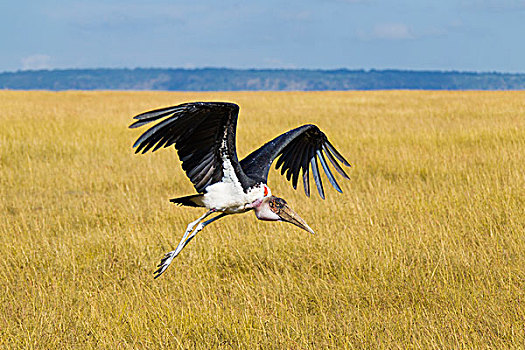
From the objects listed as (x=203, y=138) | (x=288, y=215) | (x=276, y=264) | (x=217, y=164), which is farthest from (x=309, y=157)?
(x=203, y=138)

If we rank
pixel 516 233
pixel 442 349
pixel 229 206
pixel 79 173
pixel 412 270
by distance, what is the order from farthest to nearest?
pixel 79 173, pixel 516 233, pixel 412 270, pixel 229 206, pixel 442 349

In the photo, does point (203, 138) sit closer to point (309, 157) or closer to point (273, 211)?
point (273, 211)

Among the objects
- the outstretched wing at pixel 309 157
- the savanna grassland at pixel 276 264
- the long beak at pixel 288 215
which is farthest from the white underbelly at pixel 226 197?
the outstretched wing at pixel 309 157

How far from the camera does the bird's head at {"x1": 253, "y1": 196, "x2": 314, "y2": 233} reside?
4.34m

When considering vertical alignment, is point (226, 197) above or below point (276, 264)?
above

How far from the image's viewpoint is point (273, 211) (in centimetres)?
438

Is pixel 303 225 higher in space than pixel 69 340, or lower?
higher

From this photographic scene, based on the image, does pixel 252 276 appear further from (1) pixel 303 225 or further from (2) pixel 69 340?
(2) pixel 69 340

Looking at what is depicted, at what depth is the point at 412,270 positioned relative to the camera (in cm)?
522

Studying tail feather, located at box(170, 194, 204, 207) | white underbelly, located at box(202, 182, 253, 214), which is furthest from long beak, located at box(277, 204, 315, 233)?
tail feather, located at box(170, 194, 204, 207)

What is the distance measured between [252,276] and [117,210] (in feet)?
9.88

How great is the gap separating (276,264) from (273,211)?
1372mm

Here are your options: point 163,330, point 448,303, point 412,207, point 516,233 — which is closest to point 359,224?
point 412,207

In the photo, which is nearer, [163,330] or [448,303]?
[163,330]
